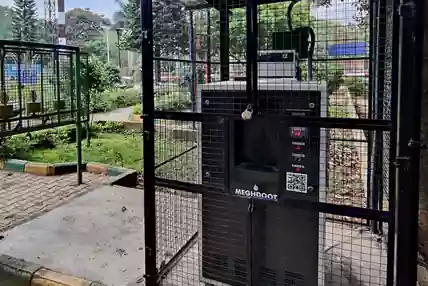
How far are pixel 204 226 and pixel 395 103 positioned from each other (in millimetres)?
1149

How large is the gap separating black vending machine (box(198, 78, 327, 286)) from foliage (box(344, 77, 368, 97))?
19.1 inches

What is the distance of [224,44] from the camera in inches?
105

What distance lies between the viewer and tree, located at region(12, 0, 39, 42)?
12279mm

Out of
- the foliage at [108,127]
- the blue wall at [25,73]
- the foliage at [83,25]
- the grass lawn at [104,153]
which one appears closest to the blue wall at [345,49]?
the blue wall at [25,73]

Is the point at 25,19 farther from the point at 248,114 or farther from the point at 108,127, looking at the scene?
the point at 248,114

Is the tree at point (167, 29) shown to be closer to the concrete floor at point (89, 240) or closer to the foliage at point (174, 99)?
the foliage at point (174, 99)

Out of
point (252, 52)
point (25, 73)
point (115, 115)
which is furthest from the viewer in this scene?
point (115, 115)

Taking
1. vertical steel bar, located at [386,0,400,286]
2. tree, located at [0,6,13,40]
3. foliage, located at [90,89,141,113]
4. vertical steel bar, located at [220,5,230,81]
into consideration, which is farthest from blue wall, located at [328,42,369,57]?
tree, located at [0,6,13,40]

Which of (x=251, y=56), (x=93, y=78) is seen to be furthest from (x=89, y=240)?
(x=93, y=78)

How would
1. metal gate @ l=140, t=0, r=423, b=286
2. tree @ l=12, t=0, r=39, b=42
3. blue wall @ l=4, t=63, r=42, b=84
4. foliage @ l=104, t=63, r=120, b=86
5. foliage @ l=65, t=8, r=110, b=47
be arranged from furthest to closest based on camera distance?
foliage @ l=65, t=8, r=110, b=47 → tree @ l=12, t=0, r=39, b=42 → foliage @ l=104, t=63, r=120, b=86 → blue wall @ l=4, t=63, r=42, b=84 → metal gate @ l=140, t=0, r=423, b=286

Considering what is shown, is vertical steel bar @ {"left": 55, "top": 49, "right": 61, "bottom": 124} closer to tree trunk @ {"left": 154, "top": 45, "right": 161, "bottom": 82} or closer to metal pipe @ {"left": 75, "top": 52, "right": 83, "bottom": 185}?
metal pipe @ {"left": 75, "top": 52, "right": 83, "bottom": 185}

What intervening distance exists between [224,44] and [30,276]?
6.30ft

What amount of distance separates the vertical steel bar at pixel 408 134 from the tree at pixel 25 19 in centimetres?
1268

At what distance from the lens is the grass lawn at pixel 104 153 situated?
5602 millimetres
